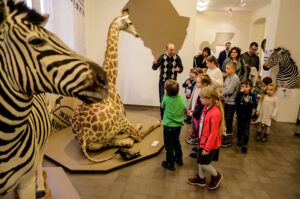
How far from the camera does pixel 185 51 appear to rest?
5.10 meters

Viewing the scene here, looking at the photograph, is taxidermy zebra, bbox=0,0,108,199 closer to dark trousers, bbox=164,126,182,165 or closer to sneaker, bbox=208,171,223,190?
dark trousers, bbox=164,126,182,165

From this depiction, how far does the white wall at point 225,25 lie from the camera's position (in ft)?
29.0

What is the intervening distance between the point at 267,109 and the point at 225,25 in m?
6.58

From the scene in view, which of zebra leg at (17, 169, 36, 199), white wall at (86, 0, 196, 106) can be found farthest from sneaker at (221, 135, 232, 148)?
zebra leg at (17, 169, 36, 199)

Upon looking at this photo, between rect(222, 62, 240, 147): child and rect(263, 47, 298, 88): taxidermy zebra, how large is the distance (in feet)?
6.85

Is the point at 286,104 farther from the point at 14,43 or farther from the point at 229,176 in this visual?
the point at 14,43

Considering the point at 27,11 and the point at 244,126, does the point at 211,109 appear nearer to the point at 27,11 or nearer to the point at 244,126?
the point at 244,126

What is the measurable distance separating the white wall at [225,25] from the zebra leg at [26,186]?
364 inches

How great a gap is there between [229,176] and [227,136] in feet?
3.16

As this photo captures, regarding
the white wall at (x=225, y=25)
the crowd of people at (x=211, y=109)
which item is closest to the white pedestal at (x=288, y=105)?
the crowd of people at (x=211, y=109)

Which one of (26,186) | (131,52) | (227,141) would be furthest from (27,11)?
(131,52)

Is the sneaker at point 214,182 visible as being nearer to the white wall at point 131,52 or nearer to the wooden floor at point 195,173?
the wooden floor at point 195,173

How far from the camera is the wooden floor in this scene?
2100 millimetres

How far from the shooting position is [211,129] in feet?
6.60
